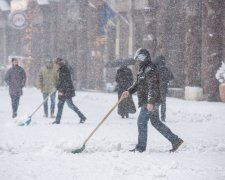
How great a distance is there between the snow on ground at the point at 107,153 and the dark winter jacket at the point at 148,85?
897mm

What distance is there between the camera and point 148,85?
9.51 meters

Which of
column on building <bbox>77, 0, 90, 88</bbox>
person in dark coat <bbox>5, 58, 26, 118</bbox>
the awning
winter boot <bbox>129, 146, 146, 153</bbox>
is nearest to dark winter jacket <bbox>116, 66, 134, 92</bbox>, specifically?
person in dark coat <bbox>5, 58, 26, 118</bbox>

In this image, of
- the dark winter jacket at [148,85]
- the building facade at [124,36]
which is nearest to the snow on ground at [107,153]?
the dark winter jacket at [148,85]

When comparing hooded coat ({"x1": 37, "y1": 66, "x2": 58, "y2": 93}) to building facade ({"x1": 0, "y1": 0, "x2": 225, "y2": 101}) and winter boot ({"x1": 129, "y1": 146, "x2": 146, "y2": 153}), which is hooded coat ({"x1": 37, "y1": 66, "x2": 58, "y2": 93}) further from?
winter boot ({"x1": 129, "y1": 146, "x2": 146, "y2": 153})

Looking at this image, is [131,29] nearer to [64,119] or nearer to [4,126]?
[64,119]

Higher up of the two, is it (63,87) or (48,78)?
(48,78)

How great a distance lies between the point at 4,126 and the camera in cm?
1418

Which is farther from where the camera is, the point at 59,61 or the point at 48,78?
the point at 48,78

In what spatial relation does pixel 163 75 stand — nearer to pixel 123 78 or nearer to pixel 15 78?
pixel 123 78

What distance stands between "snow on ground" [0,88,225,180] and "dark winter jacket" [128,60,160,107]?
897mm

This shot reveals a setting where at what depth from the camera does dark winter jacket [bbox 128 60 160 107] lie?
30.9 feet

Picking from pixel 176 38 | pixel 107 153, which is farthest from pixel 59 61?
pixel 176 38

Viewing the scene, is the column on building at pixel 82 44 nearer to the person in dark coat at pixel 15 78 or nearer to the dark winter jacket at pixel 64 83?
the person in dark coat at pixel 15 78

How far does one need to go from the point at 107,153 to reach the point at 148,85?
51.7 inches
